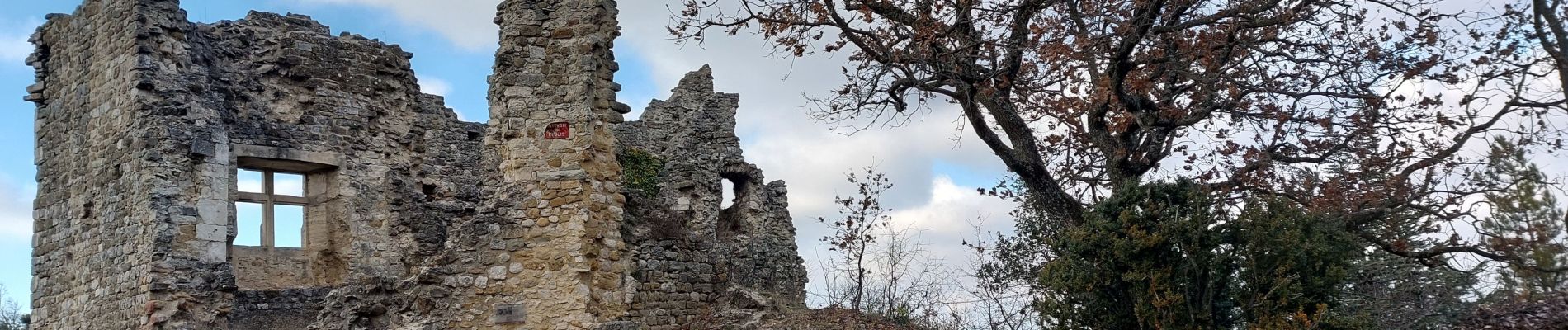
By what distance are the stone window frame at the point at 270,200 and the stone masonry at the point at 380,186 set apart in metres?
0.08

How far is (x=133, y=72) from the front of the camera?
1359 cm

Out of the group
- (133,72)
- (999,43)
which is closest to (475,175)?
(133,72)

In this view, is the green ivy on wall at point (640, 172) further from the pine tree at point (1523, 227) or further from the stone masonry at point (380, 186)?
the pine tree at point (1523, 227)

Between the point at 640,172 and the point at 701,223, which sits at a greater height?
the point at 640,172

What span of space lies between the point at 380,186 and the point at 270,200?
1161mm

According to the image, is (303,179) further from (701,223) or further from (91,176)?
(701,223)

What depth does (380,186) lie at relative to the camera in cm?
1542

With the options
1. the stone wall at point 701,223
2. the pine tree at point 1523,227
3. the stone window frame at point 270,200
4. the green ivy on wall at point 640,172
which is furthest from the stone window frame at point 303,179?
the pine tree at point 1523,227

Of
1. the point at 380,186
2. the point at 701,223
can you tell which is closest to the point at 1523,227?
the point at 701,223

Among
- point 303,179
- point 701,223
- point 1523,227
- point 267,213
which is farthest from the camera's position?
point 303,179

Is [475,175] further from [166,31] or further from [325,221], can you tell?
[166,31]

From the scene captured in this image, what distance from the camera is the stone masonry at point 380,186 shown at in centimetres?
996

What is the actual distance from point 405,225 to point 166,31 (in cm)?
325

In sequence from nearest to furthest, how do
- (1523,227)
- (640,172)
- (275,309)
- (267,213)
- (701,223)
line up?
(1523,227), (275,309), (640,172), (267,213), (701,223)
